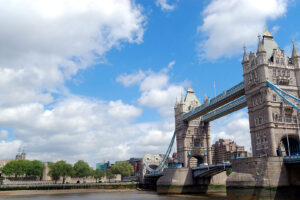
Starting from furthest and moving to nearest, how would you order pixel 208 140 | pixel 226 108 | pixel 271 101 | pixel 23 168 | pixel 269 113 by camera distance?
1. pixel 23 168
2. pixel 208 140
3. pixel 226 108
4. pixel 271 101
5. pixel 269 113

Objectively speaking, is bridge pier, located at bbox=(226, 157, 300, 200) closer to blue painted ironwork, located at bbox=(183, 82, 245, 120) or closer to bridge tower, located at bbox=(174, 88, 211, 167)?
blue painted ironwork, located at bbox=(183, 82, 245, 120)

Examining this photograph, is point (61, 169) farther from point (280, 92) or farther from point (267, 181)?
point (267, 181)

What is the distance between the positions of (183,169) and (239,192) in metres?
28.7

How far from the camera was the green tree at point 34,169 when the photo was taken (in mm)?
116000

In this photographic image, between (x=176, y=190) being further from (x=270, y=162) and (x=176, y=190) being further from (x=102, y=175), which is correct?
(x=102, y=175)

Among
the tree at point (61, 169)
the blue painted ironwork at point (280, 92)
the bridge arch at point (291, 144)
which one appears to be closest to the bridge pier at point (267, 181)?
the bridge arch at point (291, 144)

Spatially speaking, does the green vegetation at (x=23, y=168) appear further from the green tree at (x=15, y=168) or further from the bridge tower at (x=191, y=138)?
the bridge tower at (x=191, y=138)

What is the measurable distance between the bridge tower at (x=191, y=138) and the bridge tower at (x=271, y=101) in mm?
28048

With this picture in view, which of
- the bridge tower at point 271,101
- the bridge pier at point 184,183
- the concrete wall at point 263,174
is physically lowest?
the bridge pier at point 184,183

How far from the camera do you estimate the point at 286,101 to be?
41531 mm

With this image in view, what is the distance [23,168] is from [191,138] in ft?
237

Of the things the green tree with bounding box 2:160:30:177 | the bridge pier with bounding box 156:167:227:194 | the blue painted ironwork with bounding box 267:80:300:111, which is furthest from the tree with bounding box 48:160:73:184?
the blue painted ironwork with bounding box 267:80:300:111

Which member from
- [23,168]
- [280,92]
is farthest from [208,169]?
[23,168]

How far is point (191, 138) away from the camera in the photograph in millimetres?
74250
